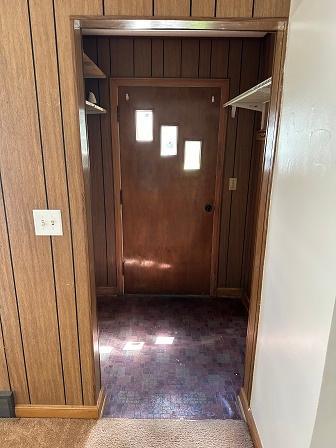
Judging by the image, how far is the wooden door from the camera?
9.32ft

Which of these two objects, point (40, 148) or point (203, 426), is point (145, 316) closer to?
point (203, 426)

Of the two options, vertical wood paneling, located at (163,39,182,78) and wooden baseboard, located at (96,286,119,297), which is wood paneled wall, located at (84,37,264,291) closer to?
vertical wood paneling, located at (163,39,182,78)

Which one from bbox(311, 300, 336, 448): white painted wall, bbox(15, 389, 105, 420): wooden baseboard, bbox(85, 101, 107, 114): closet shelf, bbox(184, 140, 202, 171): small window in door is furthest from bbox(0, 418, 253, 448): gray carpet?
bbox(184, 140, 202, 171): small window in door

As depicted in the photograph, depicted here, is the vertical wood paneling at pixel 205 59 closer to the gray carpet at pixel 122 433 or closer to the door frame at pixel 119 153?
the door frame at pixel 119 153

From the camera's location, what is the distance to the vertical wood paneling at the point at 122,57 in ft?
8.89

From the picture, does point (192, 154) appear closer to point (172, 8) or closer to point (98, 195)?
point (98, 195)

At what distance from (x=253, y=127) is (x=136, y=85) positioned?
112cm

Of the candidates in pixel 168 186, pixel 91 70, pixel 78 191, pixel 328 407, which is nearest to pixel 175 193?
pixel 168 186

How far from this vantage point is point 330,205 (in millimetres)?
951

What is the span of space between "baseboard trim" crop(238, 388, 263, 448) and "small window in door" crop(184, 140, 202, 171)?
189 centimetres

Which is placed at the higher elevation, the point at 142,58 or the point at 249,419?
the point at 142,58

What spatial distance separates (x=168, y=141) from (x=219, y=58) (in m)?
0.83

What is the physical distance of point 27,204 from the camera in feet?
5.01

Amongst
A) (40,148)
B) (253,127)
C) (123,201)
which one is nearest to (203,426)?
(40,148)
